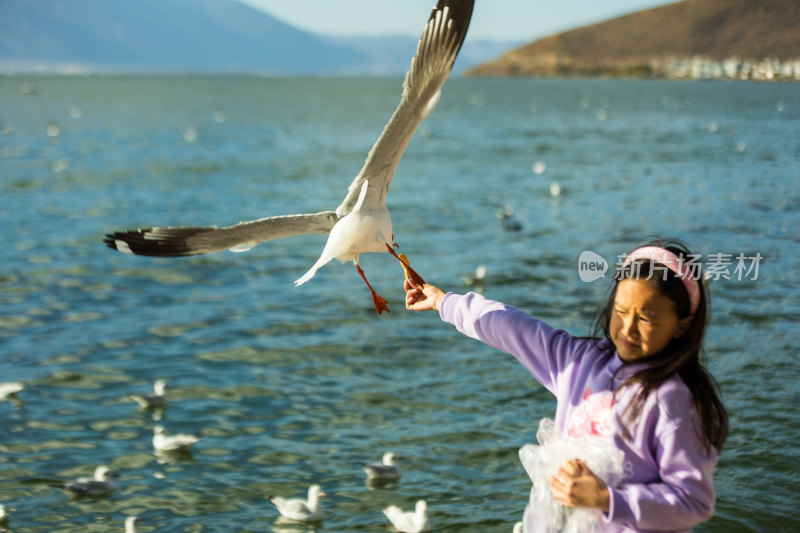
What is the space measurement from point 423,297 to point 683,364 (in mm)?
840

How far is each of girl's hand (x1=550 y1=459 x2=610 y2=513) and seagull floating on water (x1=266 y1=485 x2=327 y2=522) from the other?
3.91m

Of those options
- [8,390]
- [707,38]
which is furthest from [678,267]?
[707,38]

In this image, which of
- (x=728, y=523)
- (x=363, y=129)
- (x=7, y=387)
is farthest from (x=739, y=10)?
(x=363, y=129)

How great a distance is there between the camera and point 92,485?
611cm

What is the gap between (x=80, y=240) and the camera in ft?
50.7

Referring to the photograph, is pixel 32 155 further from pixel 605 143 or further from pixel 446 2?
pixel 446 2

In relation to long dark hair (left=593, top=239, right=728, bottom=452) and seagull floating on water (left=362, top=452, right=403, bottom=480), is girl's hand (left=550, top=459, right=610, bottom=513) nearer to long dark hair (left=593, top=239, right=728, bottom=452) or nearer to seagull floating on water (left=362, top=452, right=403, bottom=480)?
long dark hair (left=593, top=239, right=728, bottom=452)

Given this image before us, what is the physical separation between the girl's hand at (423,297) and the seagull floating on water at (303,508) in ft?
11.2

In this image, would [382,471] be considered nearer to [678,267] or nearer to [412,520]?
[412,520]

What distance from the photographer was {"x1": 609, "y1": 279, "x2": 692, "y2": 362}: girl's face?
2062 millimetres

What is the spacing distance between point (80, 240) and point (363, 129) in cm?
2838

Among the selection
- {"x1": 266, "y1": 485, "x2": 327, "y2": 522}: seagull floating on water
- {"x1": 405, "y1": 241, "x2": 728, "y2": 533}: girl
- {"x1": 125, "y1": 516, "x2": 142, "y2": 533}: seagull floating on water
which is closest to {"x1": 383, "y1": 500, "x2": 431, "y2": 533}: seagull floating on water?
{"x1": 266, "y1": 485, "x2": 327, "y2": 522}: seagull floating on water

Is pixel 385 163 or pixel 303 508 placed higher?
pixel 385 163

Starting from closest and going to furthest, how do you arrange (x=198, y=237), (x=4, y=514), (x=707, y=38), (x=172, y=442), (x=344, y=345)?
(x=198, y=237), (x=4, y=514), (x=172, y=442), (x=344, y=345), (x=707, y=38)
